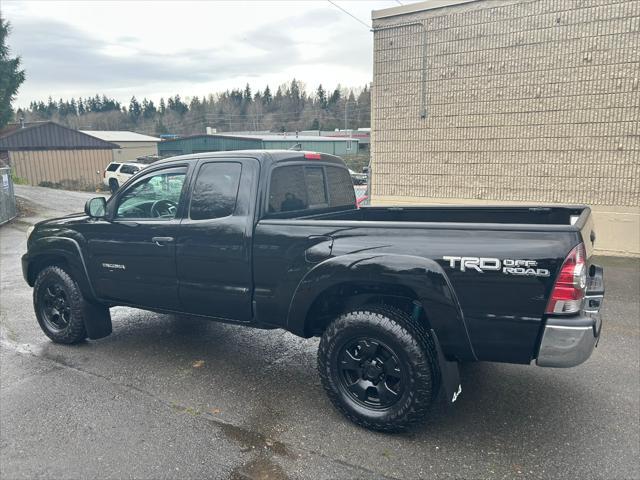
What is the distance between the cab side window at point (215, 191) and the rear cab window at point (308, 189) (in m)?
0.33

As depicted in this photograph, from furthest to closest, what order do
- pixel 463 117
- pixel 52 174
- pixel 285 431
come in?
pixel 52 174 → pixel 463 117 → pixel 285 431

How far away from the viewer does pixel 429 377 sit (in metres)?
3.27

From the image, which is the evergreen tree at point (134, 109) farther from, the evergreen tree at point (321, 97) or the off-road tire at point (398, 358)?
the off-road tire at point (398, 358)

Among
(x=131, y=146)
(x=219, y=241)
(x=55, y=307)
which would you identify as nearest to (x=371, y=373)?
(x=219, y=241)

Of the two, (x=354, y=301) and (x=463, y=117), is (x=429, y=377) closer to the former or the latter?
(x=354, y=301)

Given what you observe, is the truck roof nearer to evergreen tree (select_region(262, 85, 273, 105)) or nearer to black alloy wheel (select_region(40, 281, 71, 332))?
black alloy wheel (select_region(40, 281, 71, 332))

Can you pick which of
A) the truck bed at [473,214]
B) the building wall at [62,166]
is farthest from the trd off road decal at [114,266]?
the building wall at [62,166]

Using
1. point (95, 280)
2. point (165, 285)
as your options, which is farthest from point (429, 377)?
point (95, 280)

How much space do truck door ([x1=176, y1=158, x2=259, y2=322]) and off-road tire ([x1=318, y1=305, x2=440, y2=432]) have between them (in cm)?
84

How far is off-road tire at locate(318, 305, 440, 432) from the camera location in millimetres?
3283

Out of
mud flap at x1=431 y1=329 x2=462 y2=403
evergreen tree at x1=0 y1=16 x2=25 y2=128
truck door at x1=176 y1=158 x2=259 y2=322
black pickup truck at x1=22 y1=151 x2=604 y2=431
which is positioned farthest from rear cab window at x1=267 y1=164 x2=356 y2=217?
evergreen tree at x1=0 y1=16 x2=25 y2=128

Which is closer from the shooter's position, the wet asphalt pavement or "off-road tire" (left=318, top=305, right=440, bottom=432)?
the wet asphalt pavement

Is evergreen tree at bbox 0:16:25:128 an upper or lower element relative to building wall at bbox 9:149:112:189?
upper

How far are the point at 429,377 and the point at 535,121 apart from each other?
7687 millimetres
